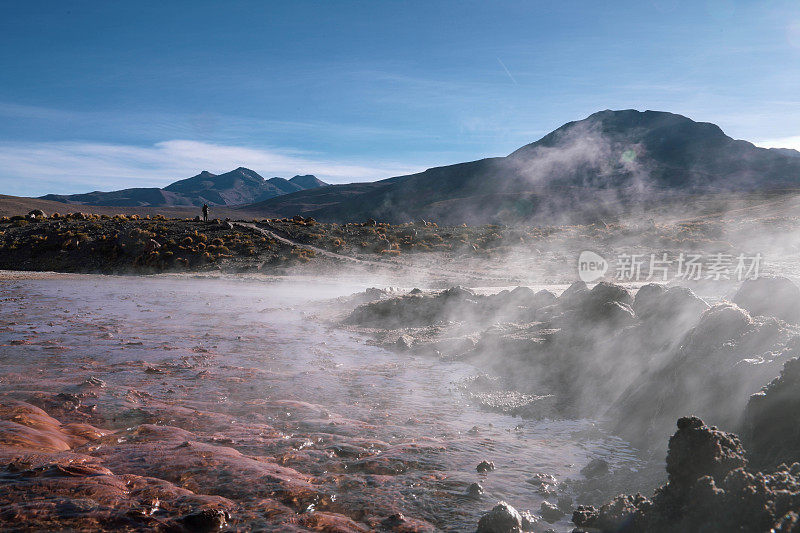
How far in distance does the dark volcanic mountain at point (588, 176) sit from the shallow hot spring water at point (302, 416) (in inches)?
2737

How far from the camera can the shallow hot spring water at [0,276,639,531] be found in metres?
3.81

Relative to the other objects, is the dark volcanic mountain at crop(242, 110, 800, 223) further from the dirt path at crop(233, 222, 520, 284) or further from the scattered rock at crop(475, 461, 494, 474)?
the scattered rock at crop(475, 461, 494, 474)

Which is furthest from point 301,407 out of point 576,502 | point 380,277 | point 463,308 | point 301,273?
point 301,273

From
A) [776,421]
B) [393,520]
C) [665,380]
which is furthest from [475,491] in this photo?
[665,380]

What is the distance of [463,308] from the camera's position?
11.8 m

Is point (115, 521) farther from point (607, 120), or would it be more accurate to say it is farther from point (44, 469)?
point (607, 120)

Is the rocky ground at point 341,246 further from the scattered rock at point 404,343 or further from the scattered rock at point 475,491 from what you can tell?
the scattered rock at point 475,491

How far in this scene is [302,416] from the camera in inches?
219

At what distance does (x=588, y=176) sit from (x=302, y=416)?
350 feet

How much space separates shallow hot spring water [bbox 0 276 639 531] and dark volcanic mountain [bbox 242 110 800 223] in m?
69.5

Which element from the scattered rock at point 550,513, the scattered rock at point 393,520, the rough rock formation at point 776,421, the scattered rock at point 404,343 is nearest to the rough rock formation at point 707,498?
the scattered rock at point 550,513

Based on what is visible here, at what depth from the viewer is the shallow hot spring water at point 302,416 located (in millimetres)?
3807

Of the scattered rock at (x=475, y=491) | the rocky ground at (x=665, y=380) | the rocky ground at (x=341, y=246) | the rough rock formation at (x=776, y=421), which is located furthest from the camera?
the rocky ground at (x=341, y=246)

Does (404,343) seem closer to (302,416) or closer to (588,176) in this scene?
(302,416)
